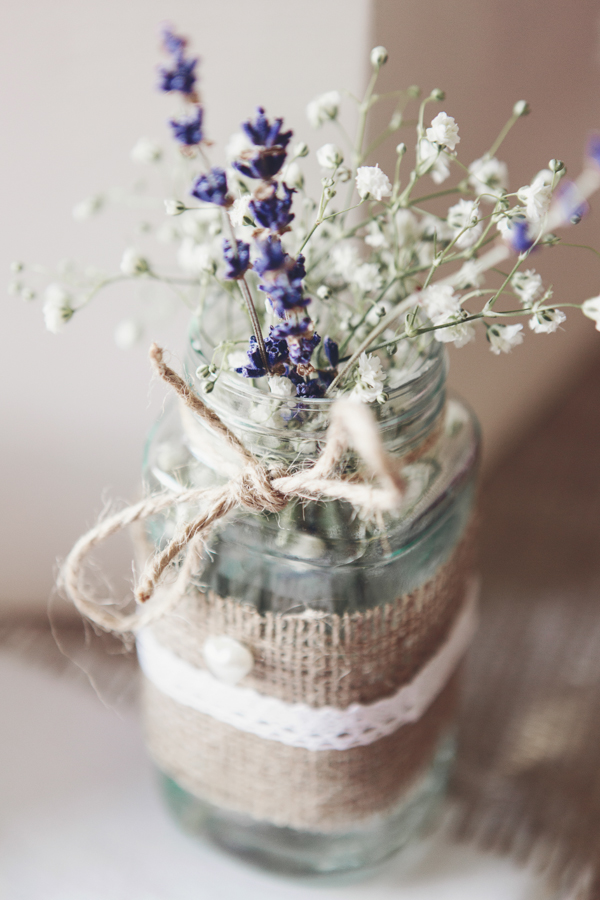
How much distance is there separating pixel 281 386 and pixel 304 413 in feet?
0.08

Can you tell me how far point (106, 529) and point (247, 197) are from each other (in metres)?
0.20

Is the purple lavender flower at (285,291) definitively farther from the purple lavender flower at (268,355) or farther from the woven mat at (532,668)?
the woven mat at (532,668)

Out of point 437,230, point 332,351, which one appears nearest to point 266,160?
point 332,351

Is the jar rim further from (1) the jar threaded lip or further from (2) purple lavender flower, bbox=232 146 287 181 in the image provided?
(2) purple lavender flower, bbox=232 146 287 181

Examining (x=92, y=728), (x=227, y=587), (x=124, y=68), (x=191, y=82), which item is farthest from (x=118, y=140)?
(x=92, y=728)

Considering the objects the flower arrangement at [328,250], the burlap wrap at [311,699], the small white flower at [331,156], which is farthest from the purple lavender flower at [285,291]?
the burlap wrap at [311,699]

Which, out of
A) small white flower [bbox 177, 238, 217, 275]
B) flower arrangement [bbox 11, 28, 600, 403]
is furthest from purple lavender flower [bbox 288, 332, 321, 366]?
small white flower [bbox 177, 238, 217, 275]

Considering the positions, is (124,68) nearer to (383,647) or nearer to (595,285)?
(383,647)

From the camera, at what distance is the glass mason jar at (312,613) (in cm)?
45

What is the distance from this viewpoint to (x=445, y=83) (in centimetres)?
63

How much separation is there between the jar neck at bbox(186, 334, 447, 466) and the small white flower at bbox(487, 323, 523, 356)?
0.05 metres

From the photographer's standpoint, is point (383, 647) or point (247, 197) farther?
point (383, 647)

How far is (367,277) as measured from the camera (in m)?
0.48

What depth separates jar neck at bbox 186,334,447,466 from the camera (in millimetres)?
428
